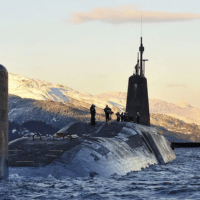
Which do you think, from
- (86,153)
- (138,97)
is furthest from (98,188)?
(138,97)

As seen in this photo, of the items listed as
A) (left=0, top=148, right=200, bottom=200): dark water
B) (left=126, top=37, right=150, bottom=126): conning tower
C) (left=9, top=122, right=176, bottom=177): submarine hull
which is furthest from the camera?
(left=126, top=37, right=150, bottom=126): conning tower

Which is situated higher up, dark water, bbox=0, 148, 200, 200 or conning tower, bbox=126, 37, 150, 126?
conning tower, bbox=126, 37, 150, 126

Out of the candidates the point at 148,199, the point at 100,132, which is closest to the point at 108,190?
the point at 148,199

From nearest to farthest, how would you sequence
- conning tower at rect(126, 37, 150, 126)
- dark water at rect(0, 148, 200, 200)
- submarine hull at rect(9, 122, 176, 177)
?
dark water at rect(0, 148, 200, 200), submarine hull at rect(9, 122, 176, 177), conning tower at rect(126, 37, 150, 126)

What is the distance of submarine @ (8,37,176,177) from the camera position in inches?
827

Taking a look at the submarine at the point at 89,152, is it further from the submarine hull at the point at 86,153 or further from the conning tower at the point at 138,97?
the conning tower at the point at 138,97

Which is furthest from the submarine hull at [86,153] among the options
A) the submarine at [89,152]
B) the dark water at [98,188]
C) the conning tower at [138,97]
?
the conning tower at [138,97]

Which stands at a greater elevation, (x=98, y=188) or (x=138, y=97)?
(x=138, y=97)

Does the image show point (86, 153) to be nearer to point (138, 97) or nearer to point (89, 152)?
point (89, 152)

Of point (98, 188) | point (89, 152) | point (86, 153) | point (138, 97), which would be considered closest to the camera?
point (98, 188)

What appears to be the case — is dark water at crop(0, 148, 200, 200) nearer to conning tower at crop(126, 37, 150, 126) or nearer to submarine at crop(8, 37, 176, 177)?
submarine at crop(8, 37, 176, 177)

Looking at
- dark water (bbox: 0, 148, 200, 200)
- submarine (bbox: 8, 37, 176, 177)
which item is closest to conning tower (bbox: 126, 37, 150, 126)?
submarine (bbox: 8, 37, 176, 177)

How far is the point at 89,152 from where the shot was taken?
2325cm

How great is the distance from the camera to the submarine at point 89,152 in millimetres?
21000
